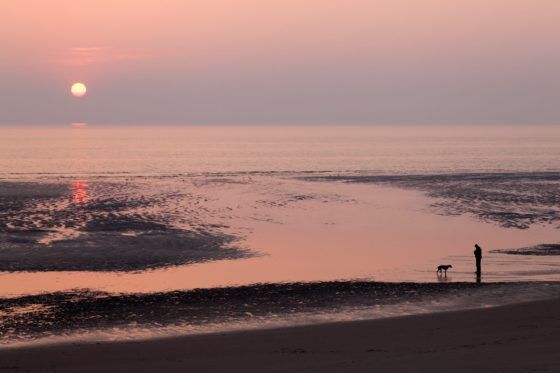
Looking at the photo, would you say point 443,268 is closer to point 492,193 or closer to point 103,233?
point 103,233

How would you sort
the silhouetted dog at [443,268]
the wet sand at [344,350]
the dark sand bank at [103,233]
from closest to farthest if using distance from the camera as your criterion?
the wet sand at [344,350], the silhouetted dog at [443,268], the dark sand bank at [103,233]

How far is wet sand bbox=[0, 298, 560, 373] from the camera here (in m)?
14.0

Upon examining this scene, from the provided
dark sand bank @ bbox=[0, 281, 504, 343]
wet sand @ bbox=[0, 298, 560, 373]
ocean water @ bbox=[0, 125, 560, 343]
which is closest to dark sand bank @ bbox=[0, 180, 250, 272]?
ocean water @ bbox=[0, 125, 560, 343]

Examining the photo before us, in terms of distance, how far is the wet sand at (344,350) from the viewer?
14.0 metres

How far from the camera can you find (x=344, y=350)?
15375 mm

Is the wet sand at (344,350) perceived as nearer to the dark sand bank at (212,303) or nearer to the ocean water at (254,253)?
the ocean water at (254,253)

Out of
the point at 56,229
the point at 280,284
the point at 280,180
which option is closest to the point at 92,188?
the point at 280,180

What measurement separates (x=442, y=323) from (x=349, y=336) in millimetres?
2551

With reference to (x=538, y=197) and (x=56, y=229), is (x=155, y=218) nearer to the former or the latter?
(x=56, y=229)

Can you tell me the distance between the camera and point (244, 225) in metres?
40.2

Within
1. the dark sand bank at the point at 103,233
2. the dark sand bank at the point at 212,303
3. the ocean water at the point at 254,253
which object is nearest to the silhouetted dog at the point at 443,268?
the ocean water at the point at 254,253

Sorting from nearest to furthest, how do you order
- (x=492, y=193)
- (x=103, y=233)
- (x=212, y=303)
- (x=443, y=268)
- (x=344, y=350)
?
(x=344, y=350) < (x=212, y=303) < (x=443, y=268) < (x=103, y=233) < (x=492, y=193)

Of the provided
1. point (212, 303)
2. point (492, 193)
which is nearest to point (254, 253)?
point (212, 303)

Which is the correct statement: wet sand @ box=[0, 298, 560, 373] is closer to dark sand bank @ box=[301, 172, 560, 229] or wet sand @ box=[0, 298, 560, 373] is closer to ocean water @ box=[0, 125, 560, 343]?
ocean water @ box=[0, 125, 560, 343]
